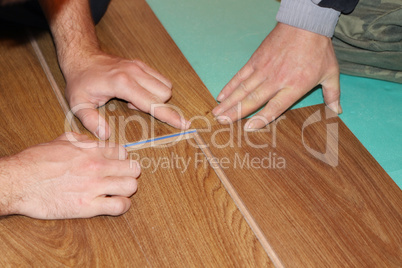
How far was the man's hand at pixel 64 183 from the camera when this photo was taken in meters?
1.12

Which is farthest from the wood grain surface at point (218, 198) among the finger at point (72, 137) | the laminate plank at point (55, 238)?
the finger at point (72, 137)

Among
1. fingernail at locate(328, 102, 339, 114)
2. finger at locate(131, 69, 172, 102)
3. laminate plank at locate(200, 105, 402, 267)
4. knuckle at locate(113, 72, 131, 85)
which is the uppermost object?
knuckle at locate(113, 72, 131, 85)

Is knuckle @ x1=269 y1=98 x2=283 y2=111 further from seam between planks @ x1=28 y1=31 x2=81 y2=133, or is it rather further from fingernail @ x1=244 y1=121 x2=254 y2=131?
seam between planks @ x1=28 y1=31 x2=81 y2=133

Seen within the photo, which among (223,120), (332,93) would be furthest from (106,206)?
(332,93)

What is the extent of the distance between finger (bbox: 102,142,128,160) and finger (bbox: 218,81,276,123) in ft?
1.16

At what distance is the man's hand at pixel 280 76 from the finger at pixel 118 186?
15.6 inches

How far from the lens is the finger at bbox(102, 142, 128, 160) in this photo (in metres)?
1.23

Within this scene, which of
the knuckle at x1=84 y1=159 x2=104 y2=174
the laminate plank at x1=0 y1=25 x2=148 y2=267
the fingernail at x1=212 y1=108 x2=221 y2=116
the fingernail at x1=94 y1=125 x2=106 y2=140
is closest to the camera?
the laminate plank at x1=0 y1=25 x2=148 y2=267

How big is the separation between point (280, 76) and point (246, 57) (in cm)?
35

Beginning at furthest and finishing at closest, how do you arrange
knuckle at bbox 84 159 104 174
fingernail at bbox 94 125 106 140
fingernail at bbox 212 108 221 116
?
1. fingernail at bbox 212 108 221 116
2. fingernail at bbox 94 125 106 140
3. knuckle at bbox 84 159 104 174

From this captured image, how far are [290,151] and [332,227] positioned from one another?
0.28 meters

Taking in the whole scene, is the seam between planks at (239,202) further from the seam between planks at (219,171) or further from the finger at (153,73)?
the finger at (153,73)

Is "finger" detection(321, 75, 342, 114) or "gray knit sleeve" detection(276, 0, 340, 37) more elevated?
"gray knit sleeve" detection(276, 0, 340, 37)

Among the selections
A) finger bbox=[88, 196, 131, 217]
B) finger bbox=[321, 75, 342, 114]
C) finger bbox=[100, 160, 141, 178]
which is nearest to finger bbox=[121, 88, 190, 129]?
finger bbox=[100, 160, 141, 178]
